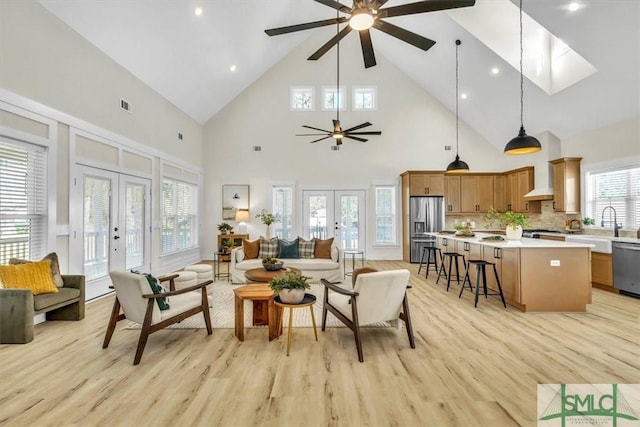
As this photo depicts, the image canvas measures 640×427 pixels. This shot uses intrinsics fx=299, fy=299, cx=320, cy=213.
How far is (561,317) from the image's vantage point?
147 inches

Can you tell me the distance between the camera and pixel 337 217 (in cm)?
835

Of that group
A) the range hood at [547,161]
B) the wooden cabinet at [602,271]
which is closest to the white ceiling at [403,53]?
the range hood at [547,161]

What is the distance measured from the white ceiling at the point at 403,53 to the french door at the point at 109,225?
2006mm

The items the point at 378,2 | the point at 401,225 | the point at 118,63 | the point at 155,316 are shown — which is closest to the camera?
the point at 378,2

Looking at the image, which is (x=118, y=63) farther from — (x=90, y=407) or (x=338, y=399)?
(x=338, y=399)

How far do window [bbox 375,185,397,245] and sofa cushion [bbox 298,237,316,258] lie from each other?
308 cm

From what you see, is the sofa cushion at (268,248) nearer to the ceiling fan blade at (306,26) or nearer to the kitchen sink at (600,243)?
the ceiling fan blade at (306,26)

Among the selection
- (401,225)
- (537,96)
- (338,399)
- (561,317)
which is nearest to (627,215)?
(537,96)

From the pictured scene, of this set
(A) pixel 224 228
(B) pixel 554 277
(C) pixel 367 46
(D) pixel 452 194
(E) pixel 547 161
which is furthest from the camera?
(D) pixel 452 194

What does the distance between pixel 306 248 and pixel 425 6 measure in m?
4.25

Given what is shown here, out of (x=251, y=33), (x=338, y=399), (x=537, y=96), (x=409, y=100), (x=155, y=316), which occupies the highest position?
(x=251, y=33)

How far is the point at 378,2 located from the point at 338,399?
3080 millimetres

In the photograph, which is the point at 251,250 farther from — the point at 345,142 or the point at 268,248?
the point at 345,142

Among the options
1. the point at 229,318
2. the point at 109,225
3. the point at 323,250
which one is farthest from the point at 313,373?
the point at 109,225
